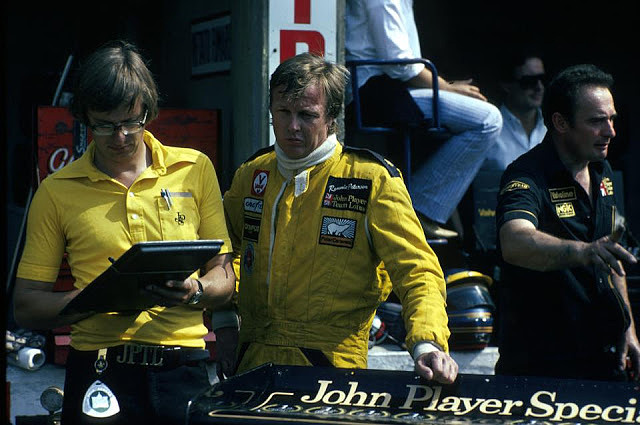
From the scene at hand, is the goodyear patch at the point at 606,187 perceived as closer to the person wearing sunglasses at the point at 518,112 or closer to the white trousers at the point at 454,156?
the white trousers at the point at 454,156

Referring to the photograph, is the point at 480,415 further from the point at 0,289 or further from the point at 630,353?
the point at 0,289

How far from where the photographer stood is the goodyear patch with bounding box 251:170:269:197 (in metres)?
3.34

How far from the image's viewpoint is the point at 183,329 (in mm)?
3051

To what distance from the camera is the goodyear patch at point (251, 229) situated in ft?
10.9

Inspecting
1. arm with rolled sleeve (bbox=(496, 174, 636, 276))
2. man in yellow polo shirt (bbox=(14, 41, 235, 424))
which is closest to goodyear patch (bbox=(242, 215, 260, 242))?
man in yellow polo shirt (bbox=(14, 41, 235, 424))

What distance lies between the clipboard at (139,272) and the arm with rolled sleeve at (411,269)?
537mm

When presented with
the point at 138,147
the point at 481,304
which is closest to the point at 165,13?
the point at 481,304

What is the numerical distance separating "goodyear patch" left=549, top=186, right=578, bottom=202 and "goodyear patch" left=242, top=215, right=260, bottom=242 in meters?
1.19

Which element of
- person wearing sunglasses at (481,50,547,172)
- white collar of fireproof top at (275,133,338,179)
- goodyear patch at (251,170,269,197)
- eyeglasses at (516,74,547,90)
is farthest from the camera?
eyeglasses at (516,74,547,90)

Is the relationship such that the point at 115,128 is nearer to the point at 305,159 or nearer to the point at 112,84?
the point at 112,84

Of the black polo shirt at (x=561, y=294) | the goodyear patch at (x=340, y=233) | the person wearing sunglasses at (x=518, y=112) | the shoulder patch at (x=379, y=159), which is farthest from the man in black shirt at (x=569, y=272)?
the person wearing sunglasses at (x=518, y=112)

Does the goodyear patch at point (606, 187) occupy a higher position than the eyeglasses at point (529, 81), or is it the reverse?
the eyeglasses at point (529, 81)

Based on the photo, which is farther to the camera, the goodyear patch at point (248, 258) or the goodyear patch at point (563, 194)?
the goodyear patch at point (563, 194)

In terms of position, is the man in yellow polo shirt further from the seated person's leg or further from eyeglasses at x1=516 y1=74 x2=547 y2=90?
eyeglasses at x1=516 y1=74 x2=547 y2=90
